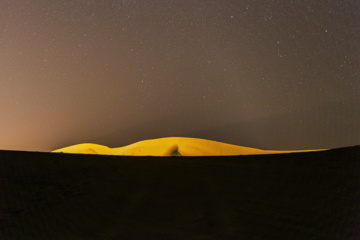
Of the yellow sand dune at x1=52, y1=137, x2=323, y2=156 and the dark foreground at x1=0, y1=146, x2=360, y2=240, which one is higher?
the yellow sand dune at x1=52, y1=137, x2=323, y2=156

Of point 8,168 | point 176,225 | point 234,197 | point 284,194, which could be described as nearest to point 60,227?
point 176,225

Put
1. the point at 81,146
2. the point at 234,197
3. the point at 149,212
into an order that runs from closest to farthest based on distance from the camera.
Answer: the point at 149,212, the point at 234,197, the point at 81,146

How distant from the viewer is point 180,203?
6.50 feet

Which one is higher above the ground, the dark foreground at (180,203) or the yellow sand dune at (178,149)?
the yellow sand dune at (178,149)

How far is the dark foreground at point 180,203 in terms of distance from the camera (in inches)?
56.2

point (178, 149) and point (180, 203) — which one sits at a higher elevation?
point (178, 149)

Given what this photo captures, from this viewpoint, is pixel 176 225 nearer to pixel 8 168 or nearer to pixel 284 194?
pixel 284 194

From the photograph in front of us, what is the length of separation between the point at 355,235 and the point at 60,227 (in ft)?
5.20

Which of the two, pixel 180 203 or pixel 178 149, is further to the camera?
pixel 178 149

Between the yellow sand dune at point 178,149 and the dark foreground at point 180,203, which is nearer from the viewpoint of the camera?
the dark foreground at point 180,203

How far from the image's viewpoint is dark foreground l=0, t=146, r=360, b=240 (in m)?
1.43

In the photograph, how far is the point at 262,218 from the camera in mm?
1616

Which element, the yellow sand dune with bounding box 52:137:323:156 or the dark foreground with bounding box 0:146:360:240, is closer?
the dark foreground with bounding box 0:146:360:240

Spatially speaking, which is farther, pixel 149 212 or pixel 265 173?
pixel 265 173
